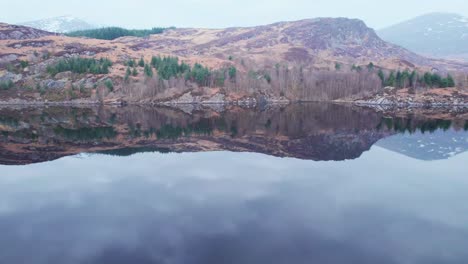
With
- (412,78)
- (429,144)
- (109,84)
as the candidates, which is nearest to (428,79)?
(412,78)

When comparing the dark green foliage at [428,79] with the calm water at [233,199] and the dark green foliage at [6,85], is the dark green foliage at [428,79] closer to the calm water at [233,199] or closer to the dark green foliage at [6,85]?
the calm water at [233,199]

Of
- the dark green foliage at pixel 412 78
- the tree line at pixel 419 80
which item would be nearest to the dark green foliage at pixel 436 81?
the tree line at pixel 419 80

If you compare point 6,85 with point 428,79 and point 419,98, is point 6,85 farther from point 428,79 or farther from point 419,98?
point 428,79

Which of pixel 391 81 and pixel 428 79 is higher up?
pixel 428 79

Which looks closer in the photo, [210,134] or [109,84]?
[210,134]

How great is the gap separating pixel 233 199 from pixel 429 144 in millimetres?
56833

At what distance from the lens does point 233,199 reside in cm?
4009

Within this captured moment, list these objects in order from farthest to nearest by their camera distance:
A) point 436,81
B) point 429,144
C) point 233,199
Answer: point 436,81 < point 429,144 < point 233,199

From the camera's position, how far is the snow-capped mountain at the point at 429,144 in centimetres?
6869

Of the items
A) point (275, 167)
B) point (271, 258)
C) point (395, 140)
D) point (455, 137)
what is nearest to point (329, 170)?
point (275, 167)

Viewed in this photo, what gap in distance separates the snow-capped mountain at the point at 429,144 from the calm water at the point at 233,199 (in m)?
0.43

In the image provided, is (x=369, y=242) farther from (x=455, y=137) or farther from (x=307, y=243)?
(x=455, y=137)

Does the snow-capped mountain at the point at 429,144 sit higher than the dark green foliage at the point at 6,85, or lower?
lower

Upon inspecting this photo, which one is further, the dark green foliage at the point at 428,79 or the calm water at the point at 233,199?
the dark green foliage at the point at 428,79
